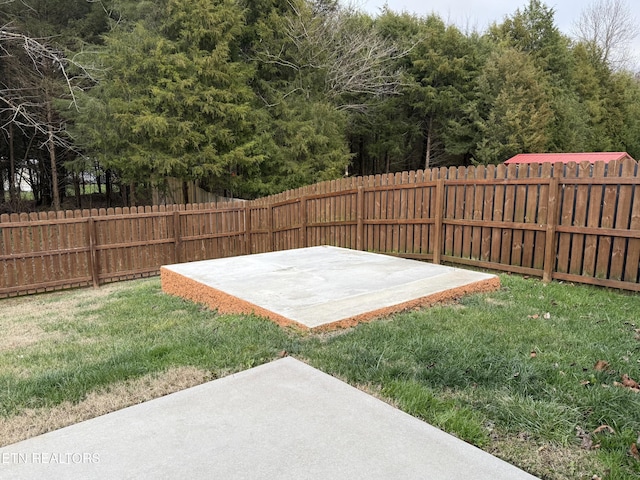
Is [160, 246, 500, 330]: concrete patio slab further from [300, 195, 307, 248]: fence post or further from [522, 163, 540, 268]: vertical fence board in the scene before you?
[300, 195, 307, 248]: fence post

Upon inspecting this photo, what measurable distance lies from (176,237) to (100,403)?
7.52 metres

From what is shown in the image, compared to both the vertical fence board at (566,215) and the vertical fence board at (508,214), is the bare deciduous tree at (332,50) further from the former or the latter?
the vertical fence board at (566,215)

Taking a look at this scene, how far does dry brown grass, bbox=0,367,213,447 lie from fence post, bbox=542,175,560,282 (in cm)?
466

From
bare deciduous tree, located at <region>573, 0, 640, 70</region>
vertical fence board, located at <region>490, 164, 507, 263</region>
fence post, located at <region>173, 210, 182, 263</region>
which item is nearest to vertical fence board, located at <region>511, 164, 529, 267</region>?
vertical fence board, located at <region>490, 164, 507, 263</region>

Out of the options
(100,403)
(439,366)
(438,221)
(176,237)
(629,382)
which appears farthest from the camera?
(176,237)

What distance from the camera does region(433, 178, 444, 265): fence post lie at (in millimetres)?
6898

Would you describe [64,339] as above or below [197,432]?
below

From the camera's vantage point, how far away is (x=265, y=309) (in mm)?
3895

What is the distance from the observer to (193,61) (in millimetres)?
13508

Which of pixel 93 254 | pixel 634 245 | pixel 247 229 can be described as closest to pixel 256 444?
A: pixel 634 245

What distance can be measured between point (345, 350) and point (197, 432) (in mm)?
1264

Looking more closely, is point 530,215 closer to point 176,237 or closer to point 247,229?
point 247,229

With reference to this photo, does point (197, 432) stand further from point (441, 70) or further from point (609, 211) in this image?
point (441, 70)

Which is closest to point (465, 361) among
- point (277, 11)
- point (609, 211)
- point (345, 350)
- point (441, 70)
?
point (345, 350)
